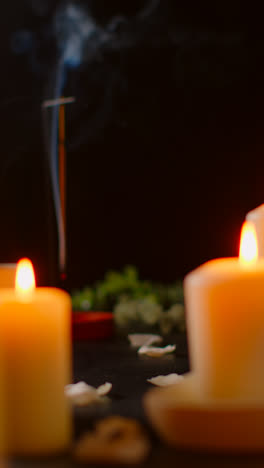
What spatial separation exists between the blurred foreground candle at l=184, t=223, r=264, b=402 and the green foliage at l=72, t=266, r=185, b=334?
0.66 meters

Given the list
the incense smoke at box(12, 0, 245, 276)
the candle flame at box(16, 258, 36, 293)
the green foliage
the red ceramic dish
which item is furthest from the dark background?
the candle flame at box(16, 258, 36, 293)

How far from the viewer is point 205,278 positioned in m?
0.40

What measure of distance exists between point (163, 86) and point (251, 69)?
333 mm

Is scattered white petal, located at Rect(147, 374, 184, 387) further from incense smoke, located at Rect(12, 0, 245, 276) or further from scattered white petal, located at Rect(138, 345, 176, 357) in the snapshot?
incense smoke, located at Rect(12, 0, 245, 276)

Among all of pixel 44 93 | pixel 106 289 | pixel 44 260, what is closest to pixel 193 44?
pixel 44 93

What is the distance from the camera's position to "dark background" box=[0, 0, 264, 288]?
208cm

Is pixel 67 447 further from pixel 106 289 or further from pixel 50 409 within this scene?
pixel 106 289

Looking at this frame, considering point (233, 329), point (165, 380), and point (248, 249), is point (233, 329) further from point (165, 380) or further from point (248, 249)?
point (165, 380)

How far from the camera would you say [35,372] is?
380mm

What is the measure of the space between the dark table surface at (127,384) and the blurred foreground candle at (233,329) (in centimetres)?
5

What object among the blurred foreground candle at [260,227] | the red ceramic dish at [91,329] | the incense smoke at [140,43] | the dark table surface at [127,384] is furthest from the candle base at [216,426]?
the incense smoke at [140,43]

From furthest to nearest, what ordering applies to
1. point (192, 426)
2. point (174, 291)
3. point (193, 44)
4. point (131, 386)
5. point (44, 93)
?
1. point (44, 93)
2. point (193, 44)
3. point (174, 291)
4. point (131, 386)
5. point (192, 426)

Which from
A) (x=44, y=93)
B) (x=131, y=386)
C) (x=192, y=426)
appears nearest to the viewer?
(x=192, y=426)

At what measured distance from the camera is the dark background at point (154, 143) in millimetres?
2076
